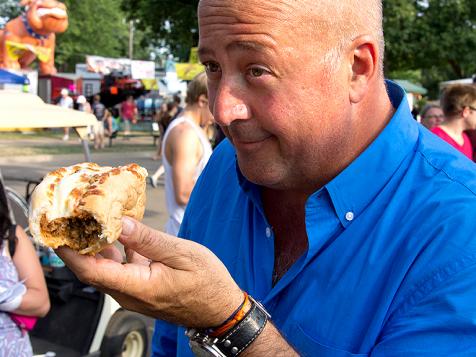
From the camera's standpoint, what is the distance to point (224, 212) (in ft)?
6.67

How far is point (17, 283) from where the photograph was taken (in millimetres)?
3195

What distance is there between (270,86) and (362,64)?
281 millimetres

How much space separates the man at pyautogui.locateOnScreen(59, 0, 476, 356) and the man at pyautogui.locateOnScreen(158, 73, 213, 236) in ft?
10.0

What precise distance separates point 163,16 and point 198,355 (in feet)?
68.8

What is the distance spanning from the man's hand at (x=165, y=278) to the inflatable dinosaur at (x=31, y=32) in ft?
86.0

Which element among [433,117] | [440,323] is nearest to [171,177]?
[440,323]

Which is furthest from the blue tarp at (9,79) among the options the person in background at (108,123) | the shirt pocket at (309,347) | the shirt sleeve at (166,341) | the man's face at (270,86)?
the shirt pocket at (309,347)

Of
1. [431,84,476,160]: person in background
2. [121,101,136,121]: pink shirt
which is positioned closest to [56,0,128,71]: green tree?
[121,101,136,121]: pink shirt

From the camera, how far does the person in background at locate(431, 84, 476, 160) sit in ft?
20.9

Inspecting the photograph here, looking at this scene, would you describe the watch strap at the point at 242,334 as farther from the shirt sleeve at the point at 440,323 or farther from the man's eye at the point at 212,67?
the man's eye at the point at 212,67

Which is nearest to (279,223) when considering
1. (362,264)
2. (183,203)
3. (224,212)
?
(224,212)

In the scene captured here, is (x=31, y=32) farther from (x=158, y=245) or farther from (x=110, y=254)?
(x=158, y=245)

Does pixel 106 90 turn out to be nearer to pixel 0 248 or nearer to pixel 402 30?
pixel 402 30

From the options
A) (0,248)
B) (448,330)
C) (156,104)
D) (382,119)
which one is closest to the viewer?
(448,330)
